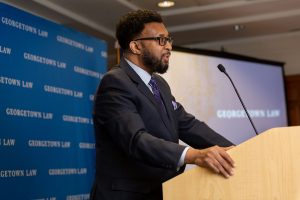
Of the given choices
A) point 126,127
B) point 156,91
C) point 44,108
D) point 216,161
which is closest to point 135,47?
point 156,91

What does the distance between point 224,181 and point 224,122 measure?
3981mm

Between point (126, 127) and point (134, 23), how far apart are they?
702 mm

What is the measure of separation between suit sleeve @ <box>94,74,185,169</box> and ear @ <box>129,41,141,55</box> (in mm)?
257

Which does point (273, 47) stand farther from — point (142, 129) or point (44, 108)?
point (142, 129)

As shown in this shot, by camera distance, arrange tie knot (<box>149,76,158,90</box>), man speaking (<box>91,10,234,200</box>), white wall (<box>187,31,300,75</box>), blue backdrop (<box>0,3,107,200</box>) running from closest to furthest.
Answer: man speaking (<box>91,10,234,200</box>) → tie knot (<box>149,76,158,90</box>) → blue backdrop (<box>0,3,107,200</box>) → white wall (<box>187,31,300,75</box>)

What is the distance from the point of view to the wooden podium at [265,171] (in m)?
1.63

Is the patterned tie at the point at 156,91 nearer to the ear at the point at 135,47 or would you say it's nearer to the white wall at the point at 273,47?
the ear at the point at 135,47

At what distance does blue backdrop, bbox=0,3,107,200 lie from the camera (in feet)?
12.4

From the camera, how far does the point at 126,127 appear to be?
196cm

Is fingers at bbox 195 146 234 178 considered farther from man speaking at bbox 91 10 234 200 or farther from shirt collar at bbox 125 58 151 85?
shirt collar at bbox 125 58 151 85

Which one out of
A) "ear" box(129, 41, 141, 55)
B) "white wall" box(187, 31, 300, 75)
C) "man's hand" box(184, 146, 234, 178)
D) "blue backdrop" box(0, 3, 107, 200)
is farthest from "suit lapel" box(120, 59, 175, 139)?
"white wall" box(187, 31, 300, 75)

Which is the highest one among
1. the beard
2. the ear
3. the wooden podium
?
the ear

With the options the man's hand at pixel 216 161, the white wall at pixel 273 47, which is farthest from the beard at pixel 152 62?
the white wall at pixel 273 47

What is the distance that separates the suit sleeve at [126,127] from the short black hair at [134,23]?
0.33 m
